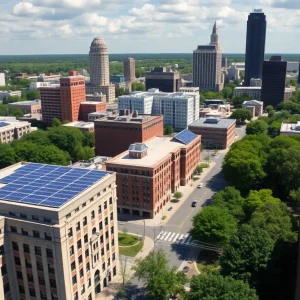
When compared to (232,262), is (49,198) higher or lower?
higher

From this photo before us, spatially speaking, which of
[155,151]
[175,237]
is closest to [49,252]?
[175,237]

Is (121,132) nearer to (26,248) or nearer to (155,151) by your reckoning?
(155,151)

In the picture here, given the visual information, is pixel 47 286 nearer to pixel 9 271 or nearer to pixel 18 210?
pixel 9 271

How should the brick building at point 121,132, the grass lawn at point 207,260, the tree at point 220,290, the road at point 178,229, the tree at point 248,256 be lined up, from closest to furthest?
the tree at point 220,290, the tree at point 248,256, the grass lawn at point 207,260, the road at point 178,229, the brick building at point 121,132

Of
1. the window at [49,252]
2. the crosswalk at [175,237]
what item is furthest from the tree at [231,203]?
the window at [49,252]

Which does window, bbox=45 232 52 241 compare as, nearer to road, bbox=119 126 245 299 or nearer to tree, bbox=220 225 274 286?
road, bbox=119 126 245 299

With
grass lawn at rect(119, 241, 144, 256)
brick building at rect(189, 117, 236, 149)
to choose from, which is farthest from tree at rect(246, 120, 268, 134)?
grass lawn at rect(119, 241, 144, 256)

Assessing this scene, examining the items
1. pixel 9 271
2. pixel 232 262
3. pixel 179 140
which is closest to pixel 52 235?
pixel 9 271

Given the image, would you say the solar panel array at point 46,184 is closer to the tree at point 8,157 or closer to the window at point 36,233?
the window at point 36,233
